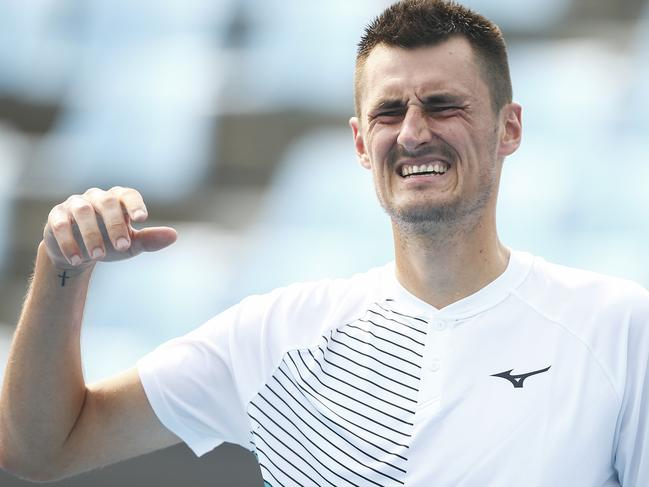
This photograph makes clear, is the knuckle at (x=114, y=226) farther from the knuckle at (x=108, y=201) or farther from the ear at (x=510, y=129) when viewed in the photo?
the ear at (x=510, y=129)

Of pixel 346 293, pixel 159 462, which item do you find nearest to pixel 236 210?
pixel 159 462

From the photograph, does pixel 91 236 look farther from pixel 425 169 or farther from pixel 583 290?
pixel 583 290

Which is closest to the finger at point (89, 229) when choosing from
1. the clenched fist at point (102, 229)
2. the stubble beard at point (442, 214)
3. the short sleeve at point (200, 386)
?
the clenched fist at point (102, 229)

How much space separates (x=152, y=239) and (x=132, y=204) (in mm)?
110

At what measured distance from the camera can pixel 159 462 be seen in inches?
159

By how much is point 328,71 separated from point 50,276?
412 centimetres

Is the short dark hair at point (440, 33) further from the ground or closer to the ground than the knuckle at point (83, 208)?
further from the ground

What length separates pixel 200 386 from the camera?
2400mm

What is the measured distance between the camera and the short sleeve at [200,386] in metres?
2.39

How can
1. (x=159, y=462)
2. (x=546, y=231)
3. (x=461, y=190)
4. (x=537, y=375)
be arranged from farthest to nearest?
(x=546, y=231) → (x=159, y=462) → (x=461, y=190) → (x=537, y=375)

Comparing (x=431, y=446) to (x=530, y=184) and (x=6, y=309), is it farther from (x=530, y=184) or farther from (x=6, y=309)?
(x=6, y=309)

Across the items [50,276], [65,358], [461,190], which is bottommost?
[65,358]

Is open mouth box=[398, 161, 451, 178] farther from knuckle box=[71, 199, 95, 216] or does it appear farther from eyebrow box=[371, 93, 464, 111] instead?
knuckle box=[71, 199, 95, 216]

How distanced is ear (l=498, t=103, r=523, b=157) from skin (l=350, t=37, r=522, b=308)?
0.22ft
